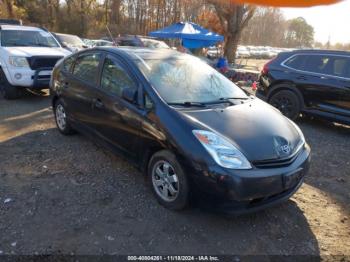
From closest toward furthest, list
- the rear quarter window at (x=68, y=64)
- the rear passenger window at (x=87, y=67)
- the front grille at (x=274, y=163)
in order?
the front grille at (x=274, y=163), the rear passenger window at (x=87, y=67), the rear quarter window at (x=68, y=64)

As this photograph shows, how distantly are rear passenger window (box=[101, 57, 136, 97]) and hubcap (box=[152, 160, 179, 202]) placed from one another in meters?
1.00

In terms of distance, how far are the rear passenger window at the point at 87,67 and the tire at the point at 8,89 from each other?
3.73 m

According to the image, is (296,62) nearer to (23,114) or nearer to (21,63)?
(23,114)

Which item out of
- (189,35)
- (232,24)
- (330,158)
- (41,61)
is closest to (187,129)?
(330,158)

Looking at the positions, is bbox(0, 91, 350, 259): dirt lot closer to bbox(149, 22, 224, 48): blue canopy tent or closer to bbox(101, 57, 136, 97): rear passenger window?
bbox(101, 57, 136, 97): rear passenger window

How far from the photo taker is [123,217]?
334 centimetres

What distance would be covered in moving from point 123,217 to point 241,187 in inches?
49.3

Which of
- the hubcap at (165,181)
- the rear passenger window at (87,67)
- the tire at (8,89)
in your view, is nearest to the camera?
the hubcap at (165,181)

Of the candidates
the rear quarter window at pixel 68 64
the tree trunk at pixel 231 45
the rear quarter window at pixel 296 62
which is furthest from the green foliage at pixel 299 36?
the rear quarter window at pixel 68 64

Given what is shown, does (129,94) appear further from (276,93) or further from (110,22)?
(110,22)

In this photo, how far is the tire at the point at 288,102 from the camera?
7.20 m

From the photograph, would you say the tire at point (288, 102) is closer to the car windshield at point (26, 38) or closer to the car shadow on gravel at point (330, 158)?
the car shadow on gravel at point (330, 158)

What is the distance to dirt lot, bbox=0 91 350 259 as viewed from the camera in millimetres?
Result: 2955

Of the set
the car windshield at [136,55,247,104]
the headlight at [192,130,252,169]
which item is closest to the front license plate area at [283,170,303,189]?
the headlight at [192,130,252,169]
